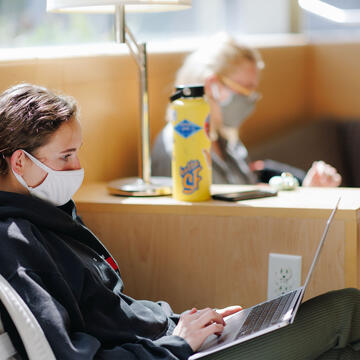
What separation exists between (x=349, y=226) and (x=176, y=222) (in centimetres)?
43

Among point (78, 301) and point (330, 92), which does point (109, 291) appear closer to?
point (78, 301)

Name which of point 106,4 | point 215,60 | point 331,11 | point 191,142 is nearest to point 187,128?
point 191,142

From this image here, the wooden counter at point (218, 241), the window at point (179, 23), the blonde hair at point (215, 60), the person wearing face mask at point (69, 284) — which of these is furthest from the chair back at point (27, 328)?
the window at point (179, 23)

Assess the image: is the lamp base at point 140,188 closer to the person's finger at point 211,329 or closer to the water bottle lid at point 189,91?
the water bottle lid at point 189,91

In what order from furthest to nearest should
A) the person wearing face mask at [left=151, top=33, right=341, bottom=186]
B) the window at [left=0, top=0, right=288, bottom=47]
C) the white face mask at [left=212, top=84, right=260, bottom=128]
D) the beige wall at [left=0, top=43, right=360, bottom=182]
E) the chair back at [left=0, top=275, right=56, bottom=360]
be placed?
the window at [left=0, top=0, right=288, bottom=47], the white face mask at [left=212, top=84, right=260, bottom=128], the person wearing face mask at [left=151, top=33, right=341, bottom=186], the beige wall at [left=0, top=43, right=360, bottom=182], the chair back at [left=0, top=275, right=56, bottom=360]

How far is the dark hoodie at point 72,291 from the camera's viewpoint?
3.95 ft

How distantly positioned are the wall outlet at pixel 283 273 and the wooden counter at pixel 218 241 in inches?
0.6

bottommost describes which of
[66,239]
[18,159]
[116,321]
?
[116,321]

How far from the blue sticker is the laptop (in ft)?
1.65

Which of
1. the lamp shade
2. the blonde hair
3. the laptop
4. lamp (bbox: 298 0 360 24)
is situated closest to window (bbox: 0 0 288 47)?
lamp (bbox: 298 0 360 24)

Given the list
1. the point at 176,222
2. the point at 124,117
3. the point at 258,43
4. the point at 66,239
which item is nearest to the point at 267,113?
the point at 258,43

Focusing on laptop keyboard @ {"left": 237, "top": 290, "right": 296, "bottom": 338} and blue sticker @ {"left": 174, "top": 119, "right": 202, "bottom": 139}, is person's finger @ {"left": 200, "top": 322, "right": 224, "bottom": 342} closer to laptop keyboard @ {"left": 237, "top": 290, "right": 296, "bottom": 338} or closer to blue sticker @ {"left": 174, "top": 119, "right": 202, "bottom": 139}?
laptop keyboard @ {"left": 237, "top": 290, "right": 296, "bottom": 338}

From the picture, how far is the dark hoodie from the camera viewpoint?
47.4 inches

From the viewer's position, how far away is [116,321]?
4.50ft
